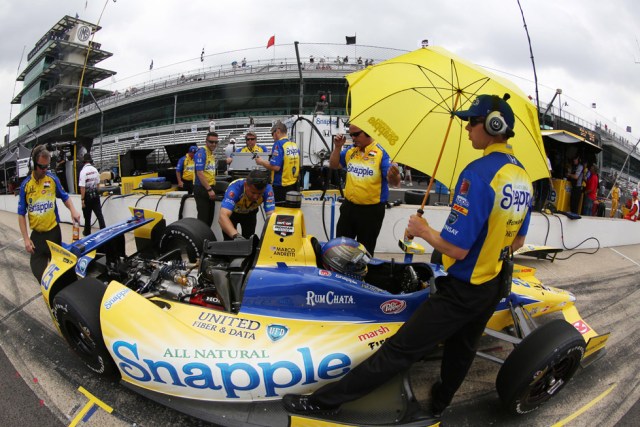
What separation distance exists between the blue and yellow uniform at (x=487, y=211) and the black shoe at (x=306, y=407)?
109 centimetres

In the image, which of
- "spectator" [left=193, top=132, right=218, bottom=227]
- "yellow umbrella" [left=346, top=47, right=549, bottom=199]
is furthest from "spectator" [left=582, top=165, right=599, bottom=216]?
"spectator" [left=193, top=132, right=218, bottom=227]

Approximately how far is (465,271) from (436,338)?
393 mm

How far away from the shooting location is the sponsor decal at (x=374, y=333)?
262 cm

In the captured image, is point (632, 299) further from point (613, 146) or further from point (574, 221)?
point (613, 146)

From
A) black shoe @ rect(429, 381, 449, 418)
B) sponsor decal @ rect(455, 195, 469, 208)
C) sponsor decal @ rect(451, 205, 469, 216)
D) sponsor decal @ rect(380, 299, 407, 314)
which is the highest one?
sponsor decal @ rect(455, 195, 469, 208)

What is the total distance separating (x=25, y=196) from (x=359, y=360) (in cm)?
388

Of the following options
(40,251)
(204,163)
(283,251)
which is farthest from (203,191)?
(283,251)

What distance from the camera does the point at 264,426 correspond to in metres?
2.31

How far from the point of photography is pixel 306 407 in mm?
2334

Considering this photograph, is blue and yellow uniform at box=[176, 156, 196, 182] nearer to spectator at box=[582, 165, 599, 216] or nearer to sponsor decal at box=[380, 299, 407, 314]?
sponsor decal at box=[380, 299, 407, 314]

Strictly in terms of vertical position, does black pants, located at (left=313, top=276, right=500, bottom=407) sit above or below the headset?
below

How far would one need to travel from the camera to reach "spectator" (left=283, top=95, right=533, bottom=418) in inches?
77.2

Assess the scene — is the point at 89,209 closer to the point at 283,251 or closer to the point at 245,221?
the point at 245,221

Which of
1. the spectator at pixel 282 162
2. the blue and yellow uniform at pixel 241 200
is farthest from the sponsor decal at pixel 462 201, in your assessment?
the spectator at pixel 282 162
